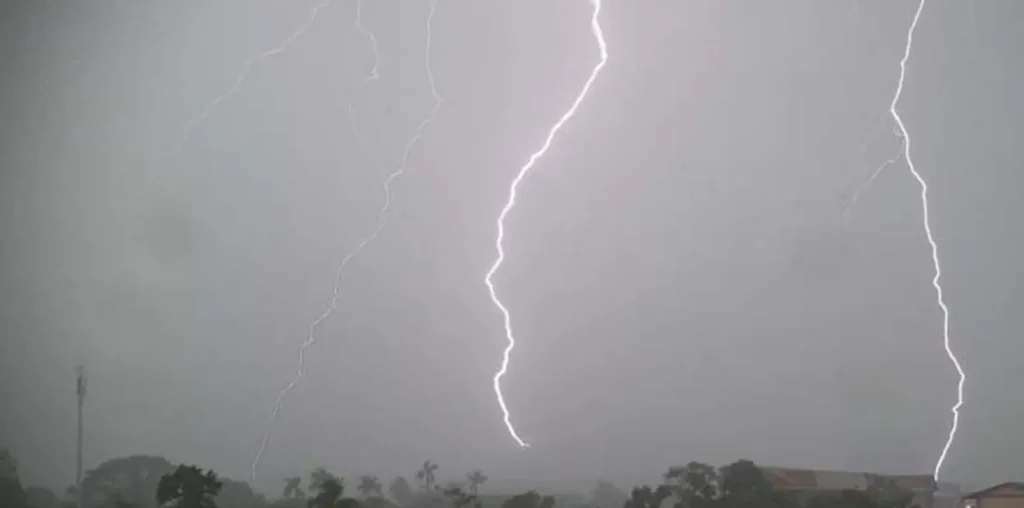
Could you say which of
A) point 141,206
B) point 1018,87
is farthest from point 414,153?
point 1018,87

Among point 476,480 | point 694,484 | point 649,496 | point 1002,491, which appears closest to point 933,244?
point 1002,491

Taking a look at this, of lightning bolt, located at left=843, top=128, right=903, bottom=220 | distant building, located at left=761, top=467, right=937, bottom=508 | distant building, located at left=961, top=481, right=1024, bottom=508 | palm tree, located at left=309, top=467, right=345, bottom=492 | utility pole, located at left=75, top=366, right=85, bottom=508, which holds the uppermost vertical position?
lightning bolt, located at left=843, top=128, right=903, bottom=220

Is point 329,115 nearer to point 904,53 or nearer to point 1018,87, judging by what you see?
point 904,53

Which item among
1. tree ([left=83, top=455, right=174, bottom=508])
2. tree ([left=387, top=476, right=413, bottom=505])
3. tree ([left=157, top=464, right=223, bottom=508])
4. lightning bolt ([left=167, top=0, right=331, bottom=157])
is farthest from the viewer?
lightning bolt ([left=167, top=0, right=331, bottom=157])

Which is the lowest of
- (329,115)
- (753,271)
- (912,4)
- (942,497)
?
(942,497)

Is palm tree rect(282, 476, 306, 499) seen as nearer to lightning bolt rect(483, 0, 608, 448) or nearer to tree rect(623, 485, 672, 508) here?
lightning bolt rect(483, 0, 608, 448)

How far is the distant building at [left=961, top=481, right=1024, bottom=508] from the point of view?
3.41 meters

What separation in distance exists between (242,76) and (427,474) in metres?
2.11

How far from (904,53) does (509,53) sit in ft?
5.67

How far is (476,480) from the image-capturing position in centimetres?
383

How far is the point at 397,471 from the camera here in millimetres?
3932

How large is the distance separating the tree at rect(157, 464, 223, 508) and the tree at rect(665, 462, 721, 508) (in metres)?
1.97

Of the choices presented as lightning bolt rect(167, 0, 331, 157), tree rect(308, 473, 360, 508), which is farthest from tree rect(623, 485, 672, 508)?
lightning bolt rect(167, 0, 331, 157)

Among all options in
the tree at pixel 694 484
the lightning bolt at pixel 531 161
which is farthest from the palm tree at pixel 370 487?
the tree at pixel 694 484
